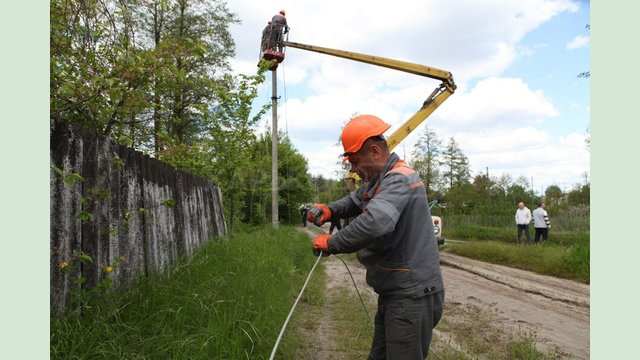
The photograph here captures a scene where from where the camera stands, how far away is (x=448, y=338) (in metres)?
4.74

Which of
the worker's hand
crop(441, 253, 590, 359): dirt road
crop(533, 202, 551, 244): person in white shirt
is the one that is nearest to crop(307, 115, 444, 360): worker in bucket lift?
the worker's hand

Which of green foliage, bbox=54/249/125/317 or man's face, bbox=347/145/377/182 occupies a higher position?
man's face, bbox=347/145/377/182

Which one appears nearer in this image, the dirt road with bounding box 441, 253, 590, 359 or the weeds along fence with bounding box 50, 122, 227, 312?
the weeds along fence with bounding box 50, 122, 227, 312

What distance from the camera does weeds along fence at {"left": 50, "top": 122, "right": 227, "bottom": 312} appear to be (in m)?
2.71

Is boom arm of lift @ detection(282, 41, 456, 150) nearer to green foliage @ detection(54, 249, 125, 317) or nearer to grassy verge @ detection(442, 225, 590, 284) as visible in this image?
grassy verge @ detection(442, 225, 590, 284)

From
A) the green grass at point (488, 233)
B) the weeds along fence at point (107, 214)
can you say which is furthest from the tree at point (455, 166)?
the weeds along fence at point (107, 214)

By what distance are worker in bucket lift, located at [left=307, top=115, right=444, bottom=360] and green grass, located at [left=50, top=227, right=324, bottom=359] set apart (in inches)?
44.0

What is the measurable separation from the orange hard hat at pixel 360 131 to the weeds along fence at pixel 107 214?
155cm

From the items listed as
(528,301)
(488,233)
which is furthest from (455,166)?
(528,301)

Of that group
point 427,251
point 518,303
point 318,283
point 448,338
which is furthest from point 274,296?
point 518,303

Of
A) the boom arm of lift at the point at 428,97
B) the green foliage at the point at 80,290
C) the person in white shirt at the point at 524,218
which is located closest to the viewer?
the green foliage at the point at 80,290

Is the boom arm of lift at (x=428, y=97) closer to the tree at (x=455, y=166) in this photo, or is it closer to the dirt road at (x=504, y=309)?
the dirt road at (x=504, y=309)

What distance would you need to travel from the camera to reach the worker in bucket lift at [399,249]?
2.41 m

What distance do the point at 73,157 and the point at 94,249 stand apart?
0.73 meters
